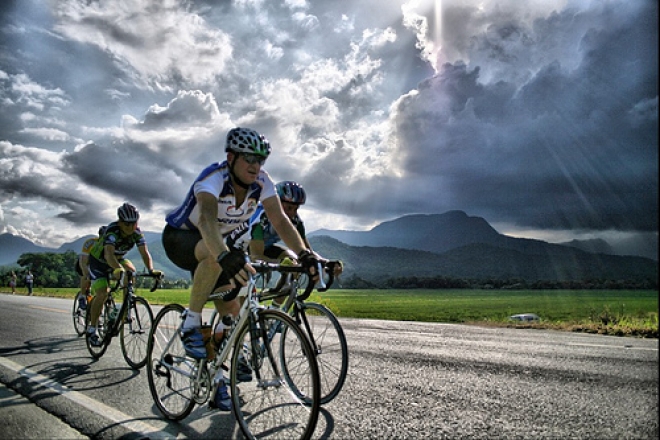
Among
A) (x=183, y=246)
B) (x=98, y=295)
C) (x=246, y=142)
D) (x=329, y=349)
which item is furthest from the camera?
(x=98, y=295)

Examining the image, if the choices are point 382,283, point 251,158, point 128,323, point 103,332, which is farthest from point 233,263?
point 382,283

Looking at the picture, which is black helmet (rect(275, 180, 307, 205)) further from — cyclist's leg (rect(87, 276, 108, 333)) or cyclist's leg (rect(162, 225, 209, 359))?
cyclist's leg (rect(87, 276, 108, 333))

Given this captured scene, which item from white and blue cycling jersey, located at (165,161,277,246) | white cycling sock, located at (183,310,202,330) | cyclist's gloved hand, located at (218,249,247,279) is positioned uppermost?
white and blue cycling jersey, located at (165,161,277,246)

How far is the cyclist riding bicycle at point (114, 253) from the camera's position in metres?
7.11

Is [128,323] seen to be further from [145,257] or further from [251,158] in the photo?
[251,158]

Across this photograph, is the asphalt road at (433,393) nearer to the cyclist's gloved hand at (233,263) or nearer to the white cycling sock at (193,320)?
the white cycling sock at (193,320)

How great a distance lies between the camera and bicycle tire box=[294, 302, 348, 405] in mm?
4488

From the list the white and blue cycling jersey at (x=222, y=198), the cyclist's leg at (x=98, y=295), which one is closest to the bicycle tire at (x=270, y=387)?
the white and blue cycling jersey at (x=222, y=198)

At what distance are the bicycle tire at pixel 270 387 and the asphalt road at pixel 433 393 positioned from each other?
0.34 metres

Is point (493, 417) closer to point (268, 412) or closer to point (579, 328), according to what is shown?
point (268, 412)

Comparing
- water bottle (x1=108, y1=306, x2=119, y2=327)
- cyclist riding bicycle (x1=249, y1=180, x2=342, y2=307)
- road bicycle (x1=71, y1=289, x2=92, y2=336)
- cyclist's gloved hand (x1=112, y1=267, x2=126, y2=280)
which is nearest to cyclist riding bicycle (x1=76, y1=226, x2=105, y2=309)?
road bicycle (x1=71, y1=289, x2=92, y2=336)

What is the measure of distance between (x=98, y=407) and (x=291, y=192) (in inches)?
118

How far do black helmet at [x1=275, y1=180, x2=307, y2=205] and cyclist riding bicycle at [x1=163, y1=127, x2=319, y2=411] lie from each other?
1.41m

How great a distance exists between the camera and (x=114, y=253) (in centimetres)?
733
